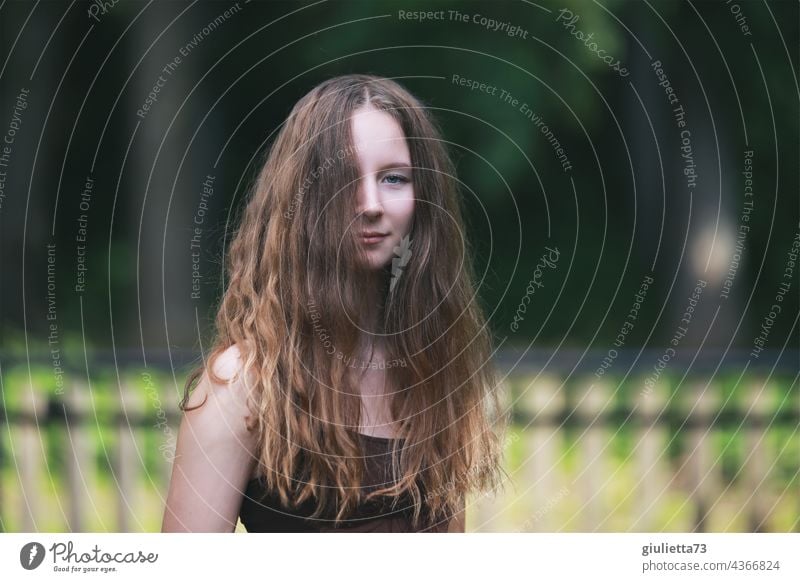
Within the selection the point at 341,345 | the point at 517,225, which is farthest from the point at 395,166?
the point at 517,225

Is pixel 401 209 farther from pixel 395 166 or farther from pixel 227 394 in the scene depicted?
pixel 227 394

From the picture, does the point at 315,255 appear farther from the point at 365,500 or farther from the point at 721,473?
the point at 721,473

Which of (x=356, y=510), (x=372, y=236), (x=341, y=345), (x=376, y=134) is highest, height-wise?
(x=376, y=134)

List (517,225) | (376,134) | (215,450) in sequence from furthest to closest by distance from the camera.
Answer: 1. (517,225)
2. (376,134)
3. (215,450)

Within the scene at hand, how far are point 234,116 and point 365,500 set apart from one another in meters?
1.79

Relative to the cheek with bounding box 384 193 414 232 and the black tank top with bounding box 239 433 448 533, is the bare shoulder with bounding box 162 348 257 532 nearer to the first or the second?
the black tank top with bounding box 239 433 448 533

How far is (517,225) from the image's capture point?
289 centimetres

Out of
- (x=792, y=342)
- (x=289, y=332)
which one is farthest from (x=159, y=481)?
(x=792, y=342)

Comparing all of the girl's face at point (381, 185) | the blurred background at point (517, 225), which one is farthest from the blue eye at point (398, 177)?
the blurred background at point (517, 225)

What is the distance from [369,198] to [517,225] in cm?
154

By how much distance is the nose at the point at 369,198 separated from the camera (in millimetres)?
1391

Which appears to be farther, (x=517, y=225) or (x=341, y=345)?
(x=517, y=225)

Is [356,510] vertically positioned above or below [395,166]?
below

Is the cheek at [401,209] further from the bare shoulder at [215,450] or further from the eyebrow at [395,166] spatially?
the bare shoulder at [215,450]
